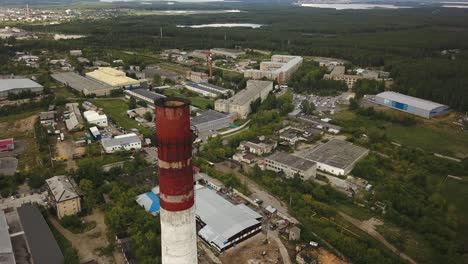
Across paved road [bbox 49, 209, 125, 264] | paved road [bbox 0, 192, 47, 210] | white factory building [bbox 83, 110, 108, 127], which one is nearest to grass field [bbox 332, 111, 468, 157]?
white factory building [bbox 83, 110, 108, 127]

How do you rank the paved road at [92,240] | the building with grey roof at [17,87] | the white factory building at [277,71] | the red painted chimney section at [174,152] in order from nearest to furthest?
the red painted chimney section at [174,152], the paved road at [92,240], the building with grey roof at [17,87], the white factory building at [277,71]

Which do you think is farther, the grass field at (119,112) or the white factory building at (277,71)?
Result: the white factory building at (277,71)

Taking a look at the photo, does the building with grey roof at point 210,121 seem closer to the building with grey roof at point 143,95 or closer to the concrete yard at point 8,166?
the building with grey roof at point 143,95

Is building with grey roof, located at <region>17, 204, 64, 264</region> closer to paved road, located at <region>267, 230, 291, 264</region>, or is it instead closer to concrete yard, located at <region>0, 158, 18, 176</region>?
concrete yard, located at <region>0, 158, 18, 176</region>

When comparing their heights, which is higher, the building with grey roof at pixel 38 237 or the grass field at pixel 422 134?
the building with grey roof at pixel 38 237

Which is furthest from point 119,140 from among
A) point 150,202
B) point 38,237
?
point 38,237

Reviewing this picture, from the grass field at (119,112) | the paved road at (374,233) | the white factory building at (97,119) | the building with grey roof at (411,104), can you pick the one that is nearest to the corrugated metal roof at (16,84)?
the grass field at (119,112)
